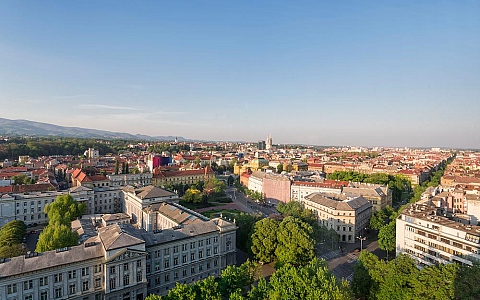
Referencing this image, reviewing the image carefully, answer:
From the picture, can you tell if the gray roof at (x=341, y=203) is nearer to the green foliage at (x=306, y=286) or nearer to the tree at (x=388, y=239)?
the tree at (x=388, y=239)

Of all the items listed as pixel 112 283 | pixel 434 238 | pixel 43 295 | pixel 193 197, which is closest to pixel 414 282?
pixel 434 238

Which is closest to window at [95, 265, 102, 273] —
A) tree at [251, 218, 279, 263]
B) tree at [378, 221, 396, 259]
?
tree at [251, 218, 279, 263]

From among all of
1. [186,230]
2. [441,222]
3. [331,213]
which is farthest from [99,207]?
[441,222]

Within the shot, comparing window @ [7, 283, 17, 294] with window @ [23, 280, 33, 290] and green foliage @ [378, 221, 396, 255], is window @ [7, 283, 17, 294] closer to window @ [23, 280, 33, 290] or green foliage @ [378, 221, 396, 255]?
window @ [23, 280, 33, 290]

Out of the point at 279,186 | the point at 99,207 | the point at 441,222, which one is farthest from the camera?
the point at 279,186

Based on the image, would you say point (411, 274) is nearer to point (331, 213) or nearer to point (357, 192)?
point (331, 213)

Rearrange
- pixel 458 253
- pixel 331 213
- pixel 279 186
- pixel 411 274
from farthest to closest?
pixel 279 186 < pixel 331 213 < pixel 458 253 < pixel 411 274
